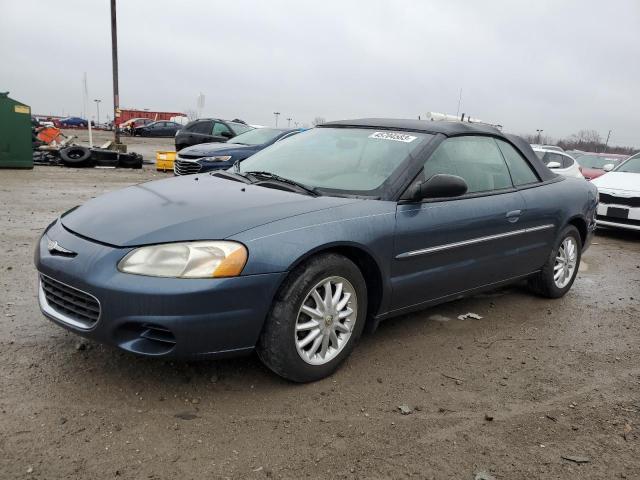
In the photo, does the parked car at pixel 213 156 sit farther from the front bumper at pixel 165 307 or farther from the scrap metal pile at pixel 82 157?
the front bumper at pixel 165 307

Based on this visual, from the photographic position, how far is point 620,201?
870cm

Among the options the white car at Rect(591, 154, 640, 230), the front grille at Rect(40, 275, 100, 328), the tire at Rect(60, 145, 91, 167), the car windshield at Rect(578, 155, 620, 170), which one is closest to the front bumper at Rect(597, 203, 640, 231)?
the white car at Rect(591, 154, 640, 230)

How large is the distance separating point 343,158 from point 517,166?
1660 millimetres

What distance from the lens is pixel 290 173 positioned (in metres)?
3.82

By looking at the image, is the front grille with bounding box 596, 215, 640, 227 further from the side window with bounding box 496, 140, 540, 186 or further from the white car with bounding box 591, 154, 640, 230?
the side window with bounding box 496, 140, 540, 186

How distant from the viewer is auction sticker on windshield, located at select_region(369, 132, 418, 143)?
3857 mm

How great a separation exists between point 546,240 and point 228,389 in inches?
121

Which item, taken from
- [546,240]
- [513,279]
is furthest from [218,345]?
[546,240]

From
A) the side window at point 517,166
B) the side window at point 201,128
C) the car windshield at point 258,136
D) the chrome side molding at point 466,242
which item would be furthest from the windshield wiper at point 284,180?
the side window at point 201,128

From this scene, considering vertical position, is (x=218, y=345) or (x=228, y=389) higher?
(x=218, y=345)

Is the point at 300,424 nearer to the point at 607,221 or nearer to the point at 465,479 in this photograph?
the point at 465,479

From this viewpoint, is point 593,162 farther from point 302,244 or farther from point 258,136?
point 302,244

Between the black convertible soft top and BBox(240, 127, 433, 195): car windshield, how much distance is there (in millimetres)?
98

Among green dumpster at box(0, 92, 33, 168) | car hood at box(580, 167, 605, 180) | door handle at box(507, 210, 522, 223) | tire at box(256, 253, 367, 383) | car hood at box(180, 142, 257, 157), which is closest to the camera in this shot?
tire at box(256, 253, 367, 383)
